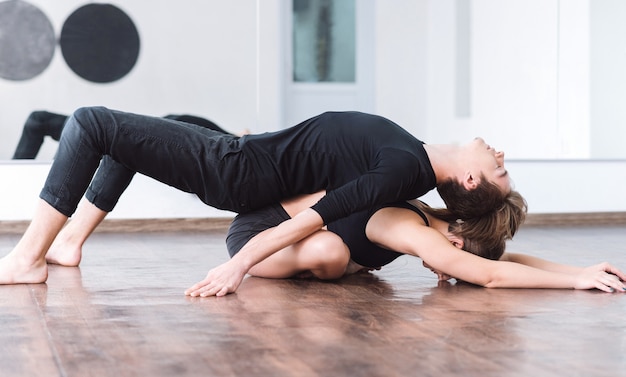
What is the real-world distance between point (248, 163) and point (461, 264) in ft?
2.11

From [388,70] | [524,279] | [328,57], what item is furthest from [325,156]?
[388,70]

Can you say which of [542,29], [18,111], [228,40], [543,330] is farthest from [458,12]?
[543,330]

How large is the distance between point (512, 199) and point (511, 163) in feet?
7.72

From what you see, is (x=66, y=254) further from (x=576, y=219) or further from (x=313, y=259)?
(x=576, y=219)

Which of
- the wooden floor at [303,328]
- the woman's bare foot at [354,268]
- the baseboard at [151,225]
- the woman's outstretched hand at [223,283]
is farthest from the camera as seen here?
the baseboard at [151,225]

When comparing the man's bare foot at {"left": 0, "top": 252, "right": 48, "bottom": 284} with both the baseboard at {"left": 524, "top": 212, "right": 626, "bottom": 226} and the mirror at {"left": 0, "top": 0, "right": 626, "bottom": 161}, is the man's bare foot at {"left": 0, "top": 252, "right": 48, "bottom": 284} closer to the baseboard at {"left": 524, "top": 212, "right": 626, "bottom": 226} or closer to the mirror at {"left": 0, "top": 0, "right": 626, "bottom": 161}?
the mirror at {"left": 0, "top": 0, "right": 626, "bottom": 161}

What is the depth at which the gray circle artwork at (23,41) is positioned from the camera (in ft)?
13.9

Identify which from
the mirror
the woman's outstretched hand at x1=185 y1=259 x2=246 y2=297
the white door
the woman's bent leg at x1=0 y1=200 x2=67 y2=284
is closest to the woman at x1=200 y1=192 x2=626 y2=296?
the woman's outstretched hand at x1=185 y1=259 x2=246 y2=297

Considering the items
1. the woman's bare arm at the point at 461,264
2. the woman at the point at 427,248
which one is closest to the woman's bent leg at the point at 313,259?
the woman at the point at 427,248

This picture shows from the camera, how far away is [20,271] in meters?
2.54

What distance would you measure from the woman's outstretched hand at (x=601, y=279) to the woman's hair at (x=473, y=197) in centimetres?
30

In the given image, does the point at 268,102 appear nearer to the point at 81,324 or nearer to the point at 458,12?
the point at 458,12

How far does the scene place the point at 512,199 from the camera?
8.24 ft

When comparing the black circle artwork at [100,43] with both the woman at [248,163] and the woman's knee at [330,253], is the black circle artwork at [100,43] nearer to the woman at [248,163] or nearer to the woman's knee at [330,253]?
the woman at [248,163]
